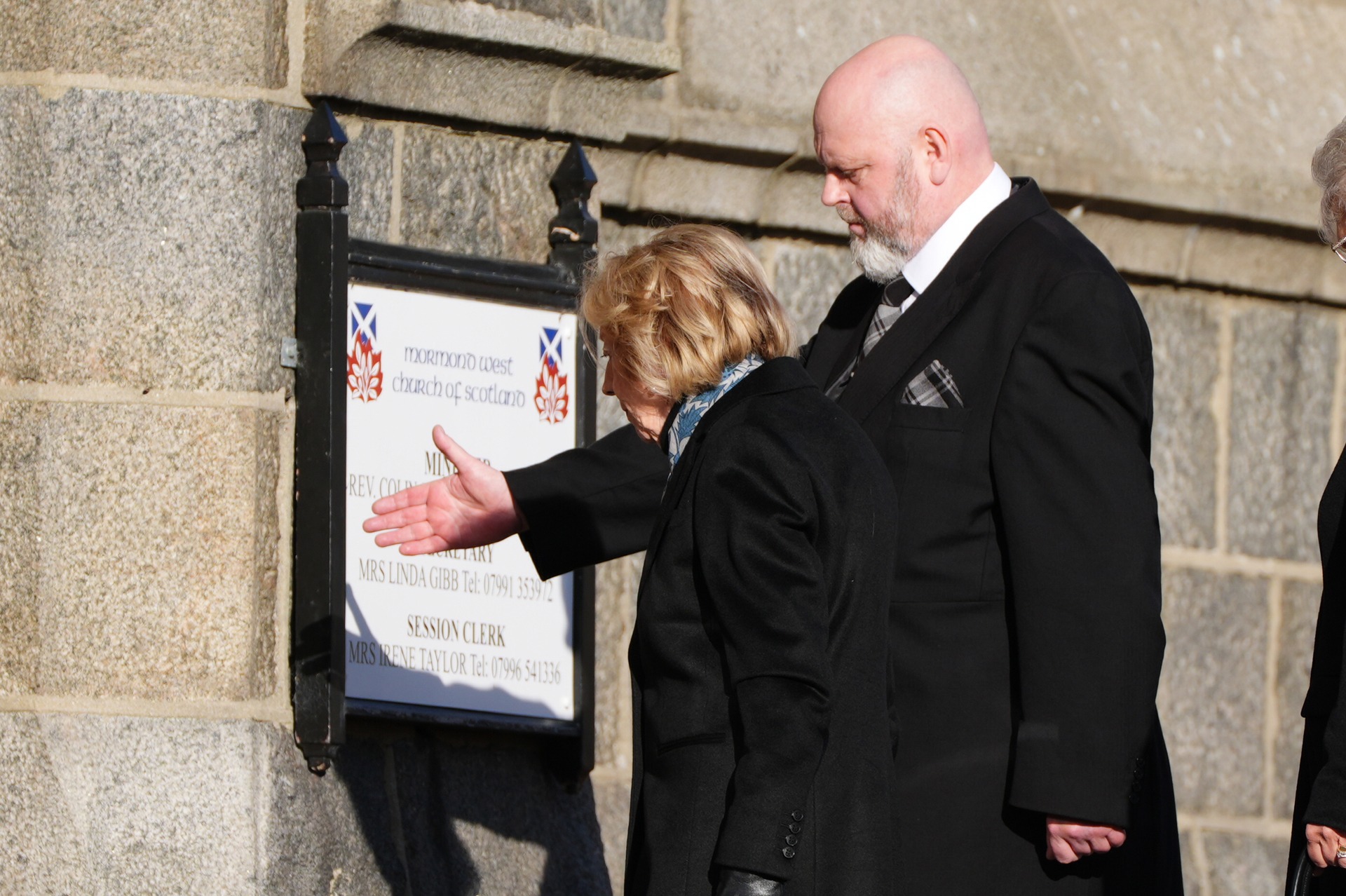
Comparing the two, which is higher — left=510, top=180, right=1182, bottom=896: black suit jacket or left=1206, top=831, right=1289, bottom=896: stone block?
left=510, top=180, right=1182, bottom=896: black suit jacket

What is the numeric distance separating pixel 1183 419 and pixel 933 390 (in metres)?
2.27

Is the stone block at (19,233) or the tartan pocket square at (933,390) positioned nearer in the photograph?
the tartan pocket square at (933,390)

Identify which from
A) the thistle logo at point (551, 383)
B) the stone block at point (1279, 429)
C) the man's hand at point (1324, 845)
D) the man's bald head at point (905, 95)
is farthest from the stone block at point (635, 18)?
the man's hand at point (1324, 845)

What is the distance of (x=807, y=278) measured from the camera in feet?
17.0

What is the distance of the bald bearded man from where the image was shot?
330 cm

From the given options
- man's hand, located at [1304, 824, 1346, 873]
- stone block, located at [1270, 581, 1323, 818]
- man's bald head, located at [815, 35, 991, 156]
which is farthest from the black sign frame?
stone block, located at [1270, 581, 1323, 818]

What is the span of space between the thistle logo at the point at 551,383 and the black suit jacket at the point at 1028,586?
1.13 metres

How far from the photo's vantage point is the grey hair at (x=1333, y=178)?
11.7 ft

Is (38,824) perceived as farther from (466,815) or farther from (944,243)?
(944,243)

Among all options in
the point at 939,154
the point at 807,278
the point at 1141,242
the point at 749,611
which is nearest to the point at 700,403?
the point at 749,611

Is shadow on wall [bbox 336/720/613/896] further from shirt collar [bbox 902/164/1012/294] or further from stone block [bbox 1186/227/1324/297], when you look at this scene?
stone block [bbox 1186/227/1324/297]

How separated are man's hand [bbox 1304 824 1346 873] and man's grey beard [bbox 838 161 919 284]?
1058mm

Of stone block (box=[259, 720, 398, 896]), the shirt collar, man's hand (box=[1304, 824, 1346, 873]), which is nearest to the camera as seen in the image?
man's hand (box=[1304, 824, 1346, 873])

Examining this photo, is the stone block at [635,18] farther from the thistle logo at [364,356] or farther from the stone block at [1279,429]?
the stone block at [1279,429]
